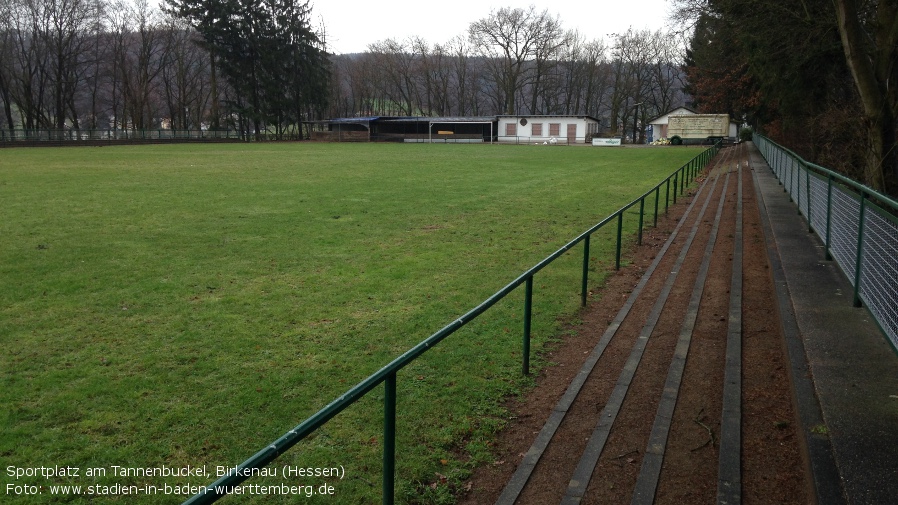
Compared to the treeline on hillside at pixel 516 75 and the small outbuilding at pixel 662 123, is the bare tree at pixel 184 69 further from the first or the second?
the small outbuilding at pixel 662 123

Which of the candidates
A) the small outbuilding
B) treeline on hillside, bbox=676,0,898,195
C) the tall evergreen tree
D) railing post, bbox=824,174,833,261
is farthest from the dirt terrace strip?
the small outbuilding

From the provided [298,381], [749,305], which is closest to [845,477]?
[298,381]

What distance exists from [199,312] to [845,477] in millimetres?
Result: 6965

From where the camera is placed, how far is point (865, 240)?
22.5 feet

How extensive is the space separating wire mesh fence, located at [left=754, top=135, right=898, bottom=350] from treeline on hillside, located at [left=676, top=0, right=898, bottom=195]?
15.4 feet

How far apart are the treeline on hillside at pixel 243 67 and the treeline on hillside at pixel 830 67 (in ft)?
174

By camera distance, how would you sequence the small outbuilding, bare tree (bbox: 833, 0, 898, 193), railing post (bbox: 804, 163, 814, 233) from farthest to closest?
the small outbuilding < bare tree (bbox: 833, 0, 898, 193) < railing post (bbox: 804, 163, 814, 233)

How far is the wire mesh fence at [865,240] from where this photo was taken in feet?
18.9

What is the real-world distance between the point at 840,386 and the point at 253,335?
5.66 m

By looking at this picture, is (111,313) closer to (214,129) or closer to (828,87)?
(828,87)

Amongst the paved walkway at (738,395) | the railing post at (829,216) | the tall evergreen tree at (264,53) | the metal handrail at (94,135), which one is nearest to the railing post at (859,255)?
the paved walkway at (738,395)

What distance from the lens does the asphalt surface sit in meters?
3.91

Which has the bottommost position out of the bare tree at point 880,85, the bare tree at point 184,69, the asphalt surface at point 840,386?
the asphalt surface at point 840,386

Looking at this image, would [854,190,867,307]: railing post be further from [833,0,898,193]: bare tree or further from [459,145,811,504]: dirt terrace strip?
[833,0,898,193]: bare tree
